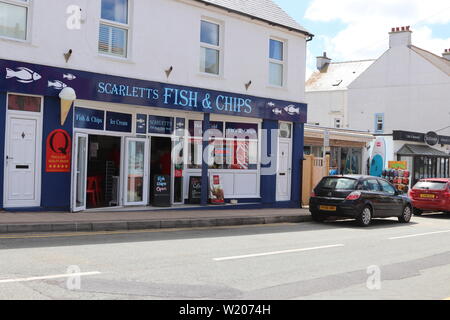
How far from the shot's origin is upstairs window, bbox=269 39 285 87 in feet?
62.2

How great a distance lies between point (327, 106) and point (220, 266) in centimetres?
3748

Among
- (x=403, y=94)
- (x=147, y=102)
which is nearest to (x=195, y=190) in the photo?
(x=147, y=102)

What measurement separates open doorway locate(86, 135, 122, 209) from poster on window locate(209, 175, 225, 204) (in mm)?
3185

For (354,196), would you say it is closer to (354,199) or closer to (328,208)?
(354,199)

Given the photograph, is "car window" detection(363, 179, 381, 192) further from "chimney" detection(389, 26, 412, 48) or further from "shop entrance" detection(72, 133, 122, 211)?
"chimney" detection(389, 26, 412, 48)

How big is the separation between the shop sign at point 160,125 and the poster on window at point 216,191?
2.23m

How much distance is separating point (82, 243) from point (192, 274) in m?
3.16

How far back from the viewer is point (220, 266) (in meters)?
8.20

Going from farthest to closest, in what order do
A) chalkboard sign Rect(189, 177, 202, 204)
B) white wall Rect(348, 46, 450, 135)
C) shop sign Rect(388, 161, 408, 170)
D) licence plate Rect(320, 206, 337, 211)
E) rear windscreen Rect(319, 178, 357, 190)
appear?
white wall Rect(348, 46, 450, 135) < shop sign Rect(388, 161, 408, 170) < chalkboard sign Rect(189, 177, 202, 204) < rear windscreen Rect(319, 178, 357, 190) < licence plate Rect(320, 206, 337, 211)

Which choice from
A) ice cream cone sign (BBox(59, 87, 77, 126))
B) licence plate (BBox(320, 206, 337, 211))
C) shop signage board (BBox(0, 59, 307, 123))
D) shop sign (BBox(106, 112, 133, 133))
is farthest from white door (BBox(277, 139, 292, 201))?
ice cream cone sign (BBox(59, 87, 77, 126))

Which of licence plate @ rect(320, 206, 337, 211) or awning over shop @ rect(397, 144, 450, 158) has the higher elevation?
awning over shop @ rect(397, 144, 450, 158)

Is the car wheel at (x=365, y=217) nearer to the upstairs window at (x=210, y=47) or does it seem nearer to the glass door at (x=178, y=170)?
the glass door at (x=178, y=170)

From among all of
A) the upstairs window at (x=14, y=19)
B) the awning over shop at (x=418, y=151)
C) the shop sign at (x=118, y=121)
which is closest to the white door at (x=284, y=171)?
the shop sign at (x=118, y=121)

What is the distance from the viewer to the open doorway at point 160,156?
1633cm
